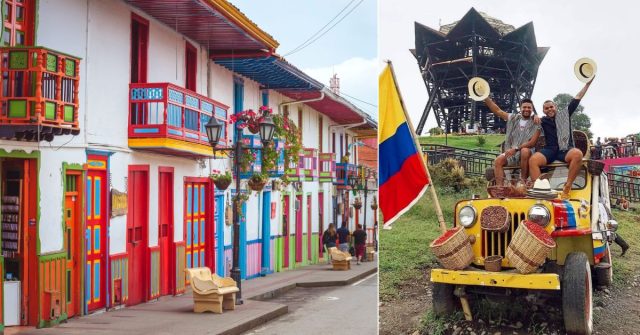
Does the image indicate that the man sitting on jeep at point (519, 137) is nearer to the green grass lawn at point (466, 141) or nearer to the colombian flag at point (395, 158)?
the green grass lawn at point (466, 141)

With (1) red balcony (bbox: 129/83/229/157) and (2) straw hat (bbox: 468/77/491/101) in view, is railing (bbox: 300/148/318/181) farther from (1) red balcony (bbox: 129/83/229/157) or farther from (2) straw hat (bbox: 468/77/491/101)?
(2) straw hat (bbox: 468/77/491/101)

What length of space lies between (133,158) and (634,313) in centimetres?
460

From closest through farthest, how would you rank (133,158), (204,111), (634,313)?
(634,313), (133,158), (204,111)

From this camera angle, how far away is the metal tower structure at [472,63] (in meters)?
4.95

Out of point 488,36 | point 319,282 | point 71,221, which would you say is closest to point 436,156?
point 488,36

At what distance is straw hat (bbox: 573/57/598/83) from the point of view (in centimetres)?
466

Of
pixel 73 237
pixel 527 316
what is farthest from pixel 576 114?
pixel 73 237

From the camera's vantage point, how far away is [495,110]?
4805mm

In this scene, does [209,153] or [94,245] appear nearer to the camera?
[94,245]

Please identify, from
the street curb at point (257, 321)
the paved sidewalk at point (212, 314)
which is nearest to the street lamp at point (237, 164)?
the paved sidewalk at point (212, 314)

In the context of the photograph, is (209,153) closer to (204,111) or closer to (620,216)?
(204,111)

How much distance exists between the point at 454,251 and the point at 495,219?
305 mm

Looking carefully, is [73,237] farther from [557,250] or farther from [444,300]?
[557,250]

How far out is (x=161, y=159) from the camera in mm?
8250
